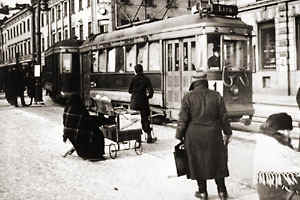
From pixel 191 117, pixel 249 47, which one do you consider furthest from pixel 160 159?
pixel 249 47

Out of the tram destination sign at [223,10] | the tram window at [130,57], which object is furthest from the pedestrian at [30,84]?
the tram destination sign at [223,10]

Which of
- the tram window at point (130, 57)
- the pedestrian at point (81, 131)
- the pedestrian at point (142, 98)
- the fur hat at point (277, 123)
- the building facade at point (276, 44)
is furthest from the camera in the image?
the building facade at point (276, 44)

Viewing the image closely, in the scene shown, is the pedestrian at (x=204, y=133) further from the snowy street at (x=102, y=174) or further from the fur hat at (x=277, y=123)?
the fur hat at (x=277, y=123)

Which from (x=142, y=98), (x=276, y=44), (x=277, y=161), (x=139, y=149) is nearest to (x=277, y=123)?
(x=277, y=161)

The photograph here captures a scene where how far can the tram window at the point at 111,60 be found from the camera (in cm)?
1654

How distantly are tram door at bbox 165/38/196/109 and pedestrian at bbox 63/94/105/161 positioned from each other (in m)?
4.66

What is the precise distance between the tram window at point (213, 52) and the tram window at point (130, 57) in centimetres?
355

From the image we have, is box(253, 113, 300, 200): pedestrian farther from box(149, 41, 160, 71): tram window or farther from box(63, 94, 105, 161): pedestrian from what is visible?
box(149, 41, 160, 71): tram window

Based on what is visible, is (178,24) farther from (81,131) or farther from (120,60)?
(81,131)

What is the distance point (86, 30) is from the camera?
138 feet

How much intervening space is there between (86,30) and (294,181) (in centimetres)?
3965

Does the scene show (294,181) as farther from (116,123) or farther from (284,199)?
(116,123)

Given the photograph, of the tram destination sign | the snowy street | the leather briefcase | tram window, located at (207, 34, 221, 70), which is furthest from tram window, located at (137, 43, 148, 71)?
the leather briefcase

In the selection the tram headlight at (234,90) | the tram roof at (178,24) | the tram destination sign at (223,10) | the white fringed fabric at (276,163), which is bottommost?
the white fringed fabric at (276,163)
